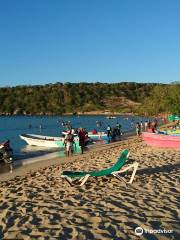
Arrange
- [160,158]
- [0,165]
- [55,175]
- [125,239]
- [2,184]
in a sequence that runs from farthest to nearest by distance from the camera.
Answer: [0,165], [160,158], [55,175], [2,184], [125,239]

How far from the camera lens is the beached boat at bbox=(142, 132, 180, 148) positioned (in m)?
24.3

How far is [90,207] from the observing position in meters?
9.80

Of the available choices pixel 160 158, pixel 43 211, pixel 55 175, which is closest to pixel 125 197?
pixel 43 211

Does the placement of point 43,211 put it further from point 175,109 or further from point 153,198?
point 175,109

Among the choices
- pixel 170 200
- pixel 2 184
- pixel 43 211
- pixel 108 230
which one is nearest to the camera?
pixel 108 230

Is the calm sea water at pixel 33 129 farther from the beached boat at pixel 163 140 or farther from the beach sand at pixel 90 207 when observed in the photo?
the beach sand at pixel 90 207

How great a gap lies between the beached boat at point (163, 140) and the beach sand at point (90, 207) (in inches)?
389

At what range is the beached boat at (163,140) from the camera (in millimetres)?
24316

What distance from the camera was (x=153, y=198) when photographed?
10672mm

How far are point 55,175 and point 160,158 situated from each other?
6.04m

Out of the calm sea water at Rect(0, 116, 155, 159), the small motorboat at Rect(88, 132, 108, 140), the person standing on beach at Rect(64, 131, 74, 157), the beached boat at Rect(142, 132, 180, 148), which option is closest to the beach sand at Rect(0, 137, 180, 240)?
the person standing on beach at Rect(64, 131, 74, 157)
